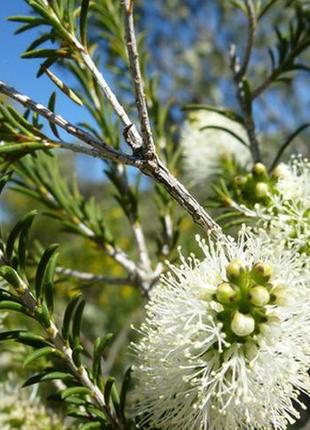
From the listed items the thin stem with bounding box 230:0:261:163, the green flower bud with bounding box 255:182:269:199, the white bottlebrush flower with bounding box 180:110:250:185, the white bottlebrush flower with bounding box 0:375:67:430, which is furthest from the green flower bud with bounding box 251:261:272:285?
the white bottlebrush flower with bounding box 180:110:250:185

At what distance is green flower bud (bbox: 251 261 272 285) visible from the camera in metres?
0.90

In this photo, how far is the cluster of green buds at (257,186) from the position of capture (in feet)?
3.57

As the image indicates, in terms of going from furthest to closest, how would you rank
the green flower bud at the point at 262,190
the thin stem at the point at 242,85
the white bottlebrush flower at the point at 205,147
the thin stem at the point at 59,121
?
the white bottlebrush flower at the point at 205,147, the thin stem at the point at 242,85, the green flower bud at the point at 262,190, the thin stem at the point at 59,121

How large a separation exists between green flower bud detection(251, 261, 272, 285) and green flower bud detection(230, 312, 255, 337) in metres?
0.07

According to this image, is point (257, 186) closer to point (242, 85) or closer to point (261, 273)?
point (261, 273)

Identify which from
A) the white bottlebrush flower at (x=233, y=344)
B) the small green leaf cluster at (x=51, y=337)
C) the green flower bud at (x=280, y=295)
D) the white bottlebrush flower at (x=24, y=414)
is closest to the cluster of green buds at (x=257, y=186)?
the white bottlebrush flower at (x=233, y=344)

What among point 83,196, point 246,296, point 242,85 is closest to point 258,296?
point 246,296

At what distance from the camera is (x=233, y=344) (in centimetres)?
90

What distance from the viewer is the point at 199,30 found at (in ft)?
21.4

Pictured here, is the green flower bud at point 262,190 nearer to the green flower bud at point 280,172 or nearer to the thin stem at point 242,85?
the green flower bud at point 280,172

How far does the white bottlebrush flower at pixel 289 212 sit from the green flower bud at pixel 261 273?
0.09 meters

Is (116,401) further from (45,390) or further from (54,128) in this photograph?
(45,390)

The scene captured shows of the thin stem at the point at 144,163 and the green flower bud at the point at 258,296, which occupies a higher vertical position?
the thin stem at the point at 144,163

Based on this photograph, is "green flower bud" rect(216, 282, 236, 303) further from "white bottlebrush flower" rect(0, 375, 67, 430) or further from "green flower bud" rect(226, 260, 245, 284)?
"white bottlebrush flower" rect(0, 375, 67, 430)
